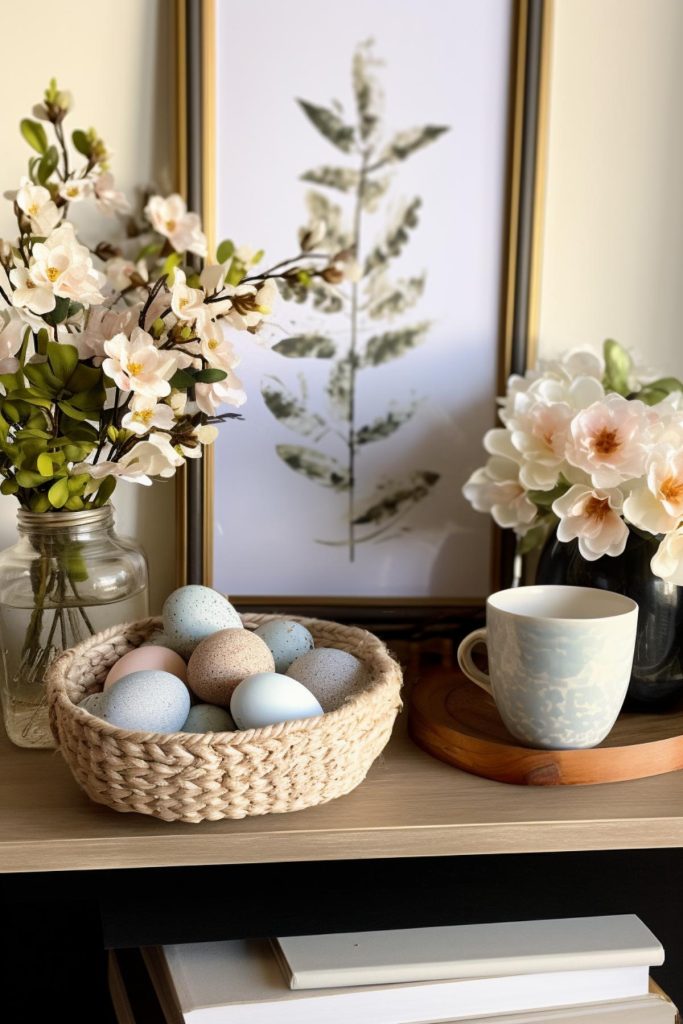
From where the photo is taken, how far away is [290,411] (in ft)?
2.98

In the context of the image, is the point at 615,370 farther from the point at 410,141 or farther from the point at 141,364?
the point at 141,364

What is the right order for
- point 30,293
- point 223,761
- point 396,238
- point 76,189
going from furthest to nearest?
1. point 396,238
2. point 76,189
3. point 30,293
4. point 223,761

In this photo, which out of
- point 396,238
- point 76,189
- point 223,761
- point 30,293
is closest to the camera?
point 223,761

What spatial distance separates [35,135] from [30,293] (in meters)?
0.21

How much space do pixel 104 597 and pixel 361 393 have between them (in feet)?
1.02

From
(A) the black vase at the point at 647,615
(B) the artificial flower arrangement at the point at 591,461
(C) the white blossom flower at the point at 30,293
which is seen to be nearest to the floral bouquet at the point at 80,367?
(C) the white blossom flower at the point at 30,293

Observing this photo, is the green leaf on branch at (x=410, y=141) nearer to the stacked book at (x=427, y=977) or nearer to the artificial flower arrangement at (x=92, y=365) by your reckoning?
the artificial flower arrangement at (x=92, y=365)

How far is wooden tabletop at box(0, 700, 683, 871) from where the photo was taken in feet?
1.94

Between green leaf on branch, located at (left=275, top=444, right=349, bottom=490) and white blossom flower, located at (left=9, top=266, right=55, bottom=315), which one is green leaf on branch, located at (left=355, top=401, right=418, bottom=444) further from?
white blossom flower, located at (left=9, top=266, right=55, bottom=315)

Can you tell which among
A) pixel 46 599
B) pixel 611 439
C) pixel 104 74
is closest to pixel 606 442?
pixel 611 439

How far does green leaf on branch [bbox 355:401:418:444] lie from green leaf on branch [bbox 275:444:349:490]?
34mm

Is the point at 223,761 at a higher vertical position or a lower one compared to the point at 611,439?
lower

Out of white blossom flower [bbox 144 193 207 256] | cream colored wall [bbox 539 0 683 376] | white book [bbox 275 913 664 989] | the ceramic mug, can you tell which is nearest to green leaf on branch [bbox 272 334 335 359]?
white blossom flower [bbox 144 193 207 256]

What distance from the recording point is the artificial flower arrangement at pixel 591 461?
71 centimetres
